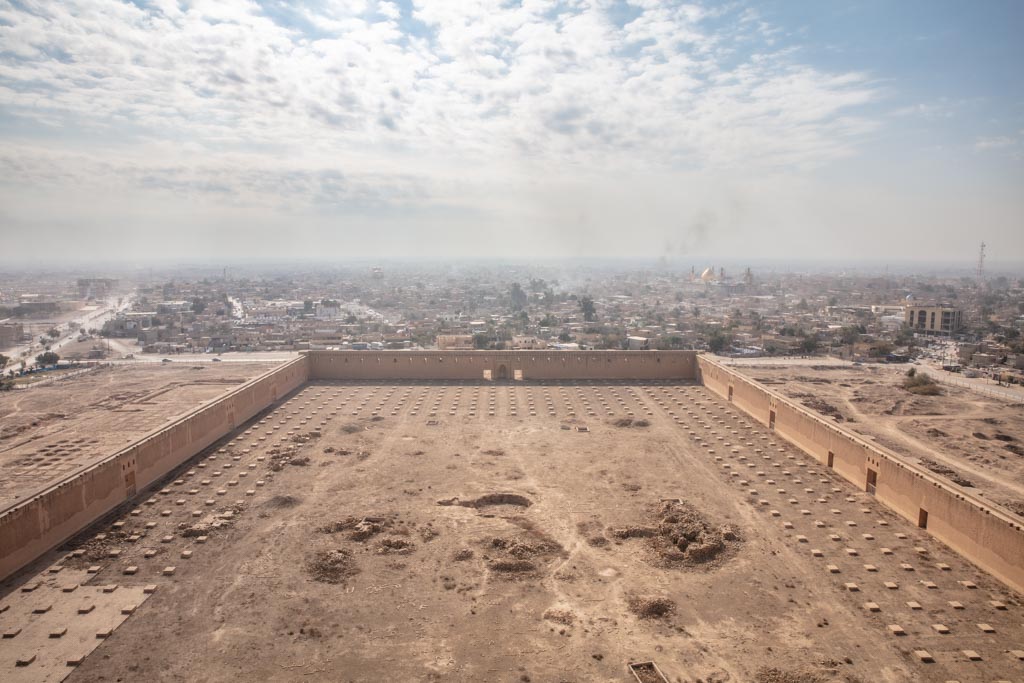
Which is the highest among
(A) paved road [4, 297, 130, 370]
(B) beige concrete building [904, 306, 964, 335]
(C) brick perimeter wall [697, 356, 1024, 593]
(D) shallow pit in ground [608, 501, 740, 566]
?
(C) brick perimeter wall [697, 356, 1024, 593]

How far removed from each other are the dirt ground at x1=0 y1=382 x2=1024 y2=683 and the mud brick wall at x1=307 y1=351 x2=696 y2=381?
8191 millimetres

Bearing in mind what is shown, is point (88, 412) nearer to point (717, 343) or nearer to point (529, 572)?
point (529, 572)

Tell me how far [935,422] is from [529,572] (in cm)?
1909

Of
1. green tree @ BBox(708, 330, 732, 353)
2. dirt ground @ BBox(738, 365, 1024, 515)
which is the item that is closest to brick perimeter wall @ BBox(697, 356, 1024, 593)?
dirt ground @ BBox(738, 365, 1024, 515)

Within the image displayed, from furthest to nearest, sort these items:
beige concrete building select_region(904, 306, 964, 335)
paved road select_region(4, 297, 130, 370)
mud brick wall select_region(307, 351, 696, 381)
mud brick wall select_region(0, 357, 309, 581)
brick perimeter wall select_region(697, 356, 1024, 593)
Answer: beige concrete building select_region(904, 306, 964, 335) → paved road select_region(4, 297, 130, 370) → mud brick wall select_region(307, 351, 696, 381) → mud brick wall select_region(0, 357, 309, 581) → brick perimeter wall select_region(697, 356, 1024, 593)

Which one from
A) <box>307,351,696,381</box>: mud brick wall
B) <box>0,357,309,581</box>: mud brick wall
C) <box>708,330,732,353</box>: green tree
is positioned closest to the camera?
<box>0,357,309,581</box>: mud brick wall

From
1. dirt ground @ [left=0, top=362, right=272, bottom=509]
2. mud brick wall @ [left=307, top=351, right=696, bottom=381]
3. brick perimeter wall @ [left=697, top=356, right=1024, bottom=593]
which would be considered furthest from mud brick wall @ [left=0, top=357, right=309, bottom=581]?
brick perimeter wall @ [left=697, top=356, right=1024, bottom=593]

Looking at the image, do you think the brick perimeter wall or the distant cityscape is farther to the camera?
the distant cityscape

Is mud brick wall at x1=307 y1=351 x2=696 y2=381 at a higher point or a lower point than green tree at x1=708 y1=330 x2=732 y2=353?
higher

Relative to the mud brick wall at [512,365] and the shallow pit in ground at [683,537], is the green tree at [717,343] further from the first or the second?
the shallow pit in ground at [683,537]

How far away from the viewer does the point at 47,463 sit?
58.5 ft

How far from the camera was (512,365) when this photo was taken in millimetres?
25047

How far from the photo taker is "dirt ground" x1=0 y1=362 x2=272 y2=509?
17.6 meters

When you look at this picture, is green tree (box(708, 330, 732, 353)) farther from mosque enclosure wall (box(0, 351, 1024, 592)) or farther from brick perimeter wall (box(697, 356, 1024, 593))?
brick perimeter wall (box(697, 356, 1024, 593))
